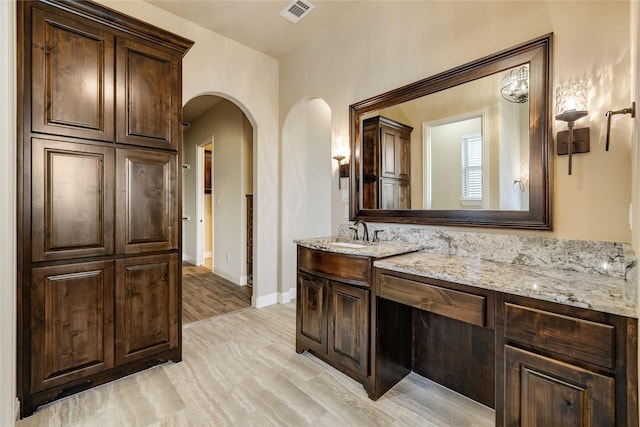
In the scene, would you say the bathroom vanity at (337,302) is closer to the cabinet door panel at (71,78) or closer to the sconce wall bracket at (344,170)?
the sconce wall bracket at (344,170)

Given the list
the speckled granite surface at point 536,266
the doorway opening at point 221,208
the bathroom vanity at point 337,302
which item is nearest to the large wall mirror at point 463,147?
the speckled granite surface at point 536,266

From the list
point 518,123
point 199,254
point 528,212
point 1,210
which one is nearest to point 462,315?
point 528,212

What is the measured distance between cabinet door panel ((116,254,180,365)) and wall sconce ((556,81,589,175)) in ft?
8.73

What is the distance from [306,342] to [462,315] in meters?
1.33

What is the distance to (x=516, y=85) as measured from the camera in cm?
179

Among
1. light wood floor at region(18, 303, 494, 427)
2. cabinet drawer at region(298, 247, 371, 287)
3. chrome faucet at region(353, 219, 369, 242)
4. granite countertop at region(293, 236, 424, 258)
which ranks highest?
chrome faucet at region(353, 219, 369, 242)

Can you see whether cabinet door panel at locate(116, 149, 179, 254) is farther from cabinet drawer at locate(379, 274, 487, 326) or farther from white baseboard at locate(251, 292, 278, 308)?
cabinet drawer at locate(379, 274, 487, 326)

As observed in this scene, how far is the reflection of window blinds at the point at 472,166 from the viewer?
1.97 m

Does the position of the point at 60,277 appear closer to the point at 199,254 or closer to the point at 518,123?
the point at 518,123

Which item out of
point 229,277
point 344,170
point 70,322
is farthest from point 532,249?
point 229,277

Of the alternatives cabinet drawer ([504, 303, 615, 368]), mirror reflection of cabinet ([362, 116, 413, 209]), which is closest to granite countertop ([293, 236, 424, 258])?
mirror reflection of cabinet ([362, 116, 413, 209])

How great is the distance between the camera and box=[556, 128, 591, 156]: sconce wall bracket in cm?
153

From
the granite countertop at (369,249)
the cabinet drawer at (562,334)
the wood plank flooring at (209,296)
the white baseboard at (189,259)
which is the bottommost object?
the wood plank flooring at (209,296)

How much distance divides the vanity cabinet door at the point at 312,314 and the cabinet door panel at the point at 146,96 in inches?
59.6
